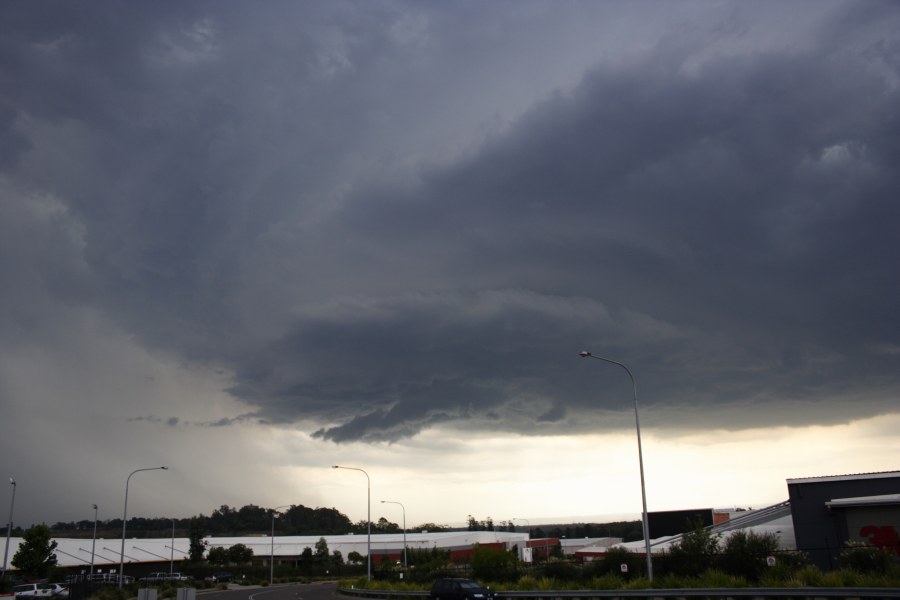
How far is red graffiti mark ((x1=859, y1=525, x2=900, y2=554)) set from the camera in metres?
45.0

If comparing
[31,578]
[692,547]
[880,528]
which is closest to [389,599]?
[692,547]


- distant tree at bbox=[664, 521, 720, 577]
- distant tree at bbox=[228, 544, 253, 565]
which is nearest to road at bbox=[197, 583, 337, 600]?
distant tree at bbox=[664, 521, 720, 577]

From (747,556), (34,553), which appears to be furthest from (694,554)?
(34,553)

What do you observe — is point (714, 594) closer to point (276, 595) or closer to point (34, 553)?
point (276, 595)

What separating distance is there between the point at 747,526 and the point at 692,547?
86.8 feet

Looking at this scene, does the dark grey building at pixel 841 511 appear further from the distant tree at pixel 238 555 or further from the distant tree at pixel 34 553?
the distant tree at pixel 238 555

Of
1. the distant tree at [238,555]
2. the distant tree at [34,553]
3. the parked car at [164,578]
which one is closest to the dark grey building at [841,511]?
the parked car at [164,578]

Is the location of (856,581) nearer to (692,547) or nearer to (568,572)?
(692,547)

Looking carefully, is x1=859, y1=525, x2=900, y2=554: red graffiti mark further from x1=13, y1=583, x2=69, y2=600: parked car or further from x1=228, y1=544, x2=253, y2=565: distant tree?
x1=228, y1=544, x2=253, y2=565: distant tree

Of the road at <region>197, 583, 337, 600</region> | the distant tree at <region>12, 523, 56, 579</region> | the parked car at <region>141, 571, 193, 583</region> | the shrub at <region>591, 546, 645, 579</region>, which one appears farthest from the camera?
the parked car at <region>141, 571, 193, 583</region>

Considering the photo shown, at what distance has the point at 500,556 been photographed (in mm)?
86562

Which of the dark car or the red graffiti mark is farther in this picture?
the red graffiti mark

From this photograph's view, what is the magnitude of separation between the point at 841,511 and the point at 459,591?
1108 inches

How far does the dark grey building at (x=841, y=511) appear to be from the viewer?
152 ft
